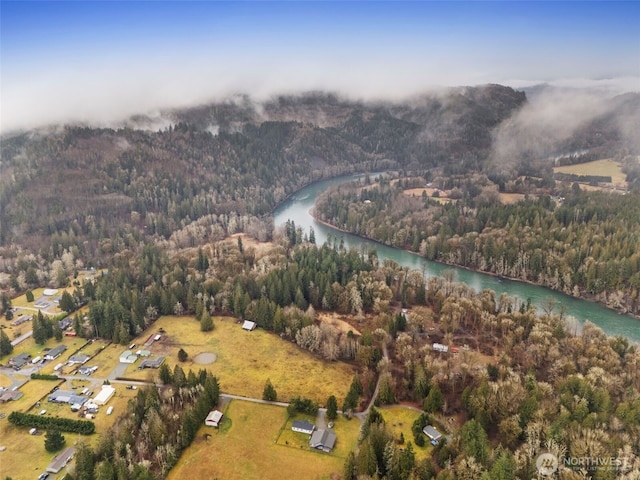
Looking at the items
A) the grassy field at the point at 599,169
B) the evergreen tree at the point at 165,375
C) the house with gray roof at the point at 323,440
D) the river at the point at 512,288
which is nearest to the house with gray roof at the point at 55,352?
the evergreen tree at the point at 165,375

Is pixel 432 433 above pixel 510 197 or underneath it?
above

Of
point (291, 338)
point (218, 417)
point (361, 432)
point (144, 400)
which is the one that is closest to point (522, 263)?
point (291, 338)

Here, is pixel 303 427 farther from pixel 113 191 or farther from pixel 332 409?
pixel 113 191

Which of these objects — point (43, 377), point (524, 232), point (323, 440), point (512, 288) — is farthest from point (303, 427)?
point (524, 232)

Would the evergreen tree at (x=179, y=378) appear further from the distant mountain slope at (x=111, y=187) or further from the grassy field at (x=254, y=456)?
the distant mountain slope at (x=111, y=187)

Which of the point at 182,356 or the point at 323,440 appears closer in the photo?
the point at 323,440

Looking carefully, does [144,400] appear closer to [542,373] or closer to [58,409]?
[58,409]

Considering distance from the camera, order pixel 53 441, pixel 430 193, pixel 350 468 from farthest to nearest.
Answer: pixel 430 193 < pixel 53 441 < pixel 350 468
